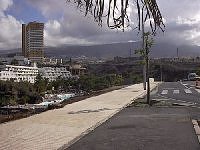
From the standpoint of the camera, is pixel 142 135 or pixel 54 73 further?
pixel 54 73

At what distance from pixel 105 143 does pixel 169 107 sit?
12938mm

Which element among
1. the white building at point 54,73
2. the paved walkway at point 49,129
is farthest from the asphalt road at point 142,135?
the white building at point 54,73

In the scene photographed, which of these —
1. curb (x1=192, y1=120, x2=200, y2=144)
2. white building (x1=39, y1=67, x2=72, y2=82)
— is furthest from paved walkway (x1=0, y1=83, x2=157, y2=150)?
white building (x1=39, y1=67, x2=72, y2=82)

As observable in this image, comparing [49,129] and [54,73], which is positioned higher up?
[54,73]

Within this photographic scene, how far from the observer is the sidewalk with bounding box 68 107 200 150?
462 inches

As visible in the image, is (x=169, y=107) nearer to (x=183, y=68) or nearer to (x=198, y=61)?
(x=183, y=68)

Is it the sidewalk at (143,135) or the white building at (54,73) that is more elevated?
the white building at (54,73)

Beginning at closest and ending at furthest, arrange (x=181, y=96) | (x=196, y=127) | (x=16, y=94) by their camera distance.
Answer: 1. (x=196, y=127)
2. (x=181, y=96)
3. (x=16, y=94)

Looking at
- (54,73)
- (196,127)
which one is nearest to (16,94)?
(196,127)

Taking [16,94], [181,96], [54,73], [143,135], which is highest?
[54,73]

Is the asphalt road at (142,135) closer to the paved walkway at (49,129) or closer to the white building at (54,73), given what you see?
the paved walkway at (49,129)

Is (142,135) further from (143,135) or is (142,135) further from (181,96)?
(181,96)

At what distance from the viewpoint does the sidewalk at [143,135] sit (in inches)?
462

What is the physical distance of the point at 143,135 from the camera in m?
13.6
